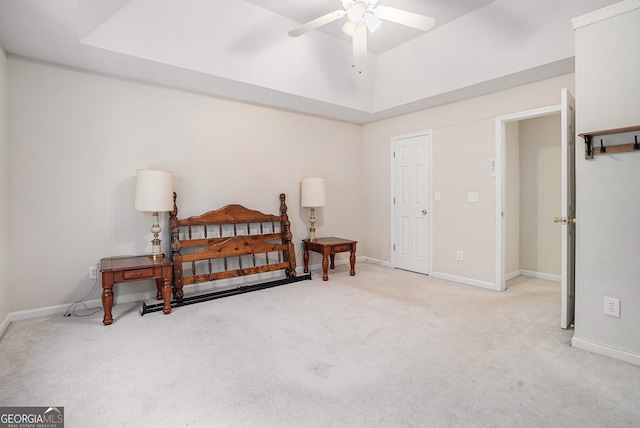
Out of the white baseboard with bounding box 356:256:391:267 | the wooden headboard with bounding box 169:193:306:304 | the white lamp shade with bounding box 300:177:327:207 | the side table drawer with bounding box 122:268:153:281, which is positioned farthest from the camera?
the white baseboard with bounding box 356:256:391:267

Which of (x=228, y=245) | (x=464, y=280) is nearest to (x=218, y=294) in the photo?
(x=228, y=245)

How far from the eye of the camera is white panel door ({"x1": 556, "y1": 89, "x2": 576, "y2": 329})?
257cm

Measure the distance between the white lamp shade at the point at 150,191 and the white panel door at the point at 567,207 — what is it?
3.57m

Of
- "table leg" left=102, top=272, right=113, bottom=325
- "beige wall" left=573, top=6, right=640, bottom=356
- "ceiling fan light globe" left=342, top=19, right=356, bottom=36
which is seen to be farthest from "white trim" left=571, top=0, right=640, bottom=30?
"table leg" left=102, top=272, right=113, bottom=325

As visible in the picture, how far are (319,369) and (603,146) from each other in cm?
249

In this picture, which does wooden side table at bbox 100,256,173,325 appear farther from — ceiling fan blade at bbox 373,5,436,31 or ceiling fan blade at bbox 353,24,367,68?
ceiling fan blade at bbox 373,5,436,31

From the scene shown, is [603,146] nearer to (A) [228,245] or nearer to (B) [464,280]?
(B) [464,280]

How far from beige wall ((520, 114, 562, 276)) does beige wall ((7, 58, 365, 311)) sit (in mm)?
3516

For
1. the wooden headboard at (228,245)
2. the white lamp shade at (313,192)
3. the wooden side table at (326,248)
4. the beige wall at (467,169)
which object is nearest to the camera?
the wooden headboard at (228,245)

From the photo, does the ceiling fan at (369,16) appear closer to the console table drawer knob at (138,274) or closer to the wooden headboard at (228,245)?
the wooden headboard at (228,245)

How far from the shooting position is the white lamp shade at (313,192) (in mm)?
4492

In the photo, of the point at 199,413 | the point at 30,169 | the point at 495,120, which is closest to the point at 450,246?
the point at 495,120

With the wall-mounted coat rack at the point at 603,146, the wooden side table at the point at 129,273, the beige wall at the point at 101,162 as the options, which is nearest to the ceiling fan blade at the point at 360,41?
the wall-mounted coat rack at the point at 603,146

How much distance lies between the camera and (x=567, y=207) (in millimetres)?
2605
